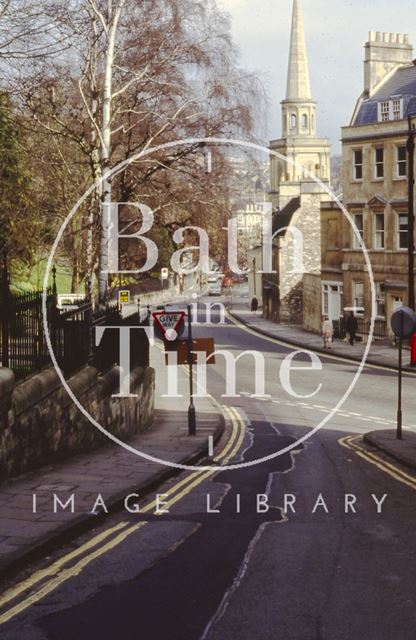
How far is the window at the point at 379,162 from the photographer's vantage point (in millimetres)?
53844

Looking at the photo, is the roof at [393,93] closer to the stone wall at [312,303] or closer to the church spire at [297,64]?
the stone wall at [312,303]

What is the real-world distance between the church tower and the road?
96.2 metres

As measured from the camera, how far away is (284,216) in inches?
3290

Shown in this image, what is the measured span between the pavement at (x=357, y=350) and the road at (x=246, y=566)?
1.93 m

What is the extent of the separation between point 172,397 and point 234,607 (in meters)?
25.9

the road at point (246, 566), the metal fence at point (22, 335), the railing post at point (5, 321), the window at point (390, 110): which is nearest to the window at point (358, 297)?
the window at point (390, 110)

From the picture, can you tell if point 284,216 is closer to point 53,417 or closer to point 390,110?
point 390,110

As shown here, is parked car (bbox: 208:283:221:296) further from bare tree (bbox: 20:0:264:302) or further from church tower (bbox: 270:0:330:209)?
bare tree (bbox: 20:0:264:302)

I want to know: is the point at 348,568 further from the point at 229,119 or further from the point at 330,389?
the point at 330,389

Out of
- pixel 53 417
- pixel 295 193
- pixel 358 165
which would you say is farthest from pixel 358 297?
pixel 53 417

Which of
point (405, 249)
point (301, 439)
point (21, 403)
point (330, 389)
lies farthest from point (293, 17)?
point (21, 403)

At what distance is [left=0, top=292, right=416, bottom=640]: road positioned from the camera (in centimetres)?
866

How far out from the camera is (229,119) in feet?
94.4

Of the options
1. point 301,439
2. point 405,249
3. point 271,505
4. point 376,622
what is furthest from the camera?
point 405,249
